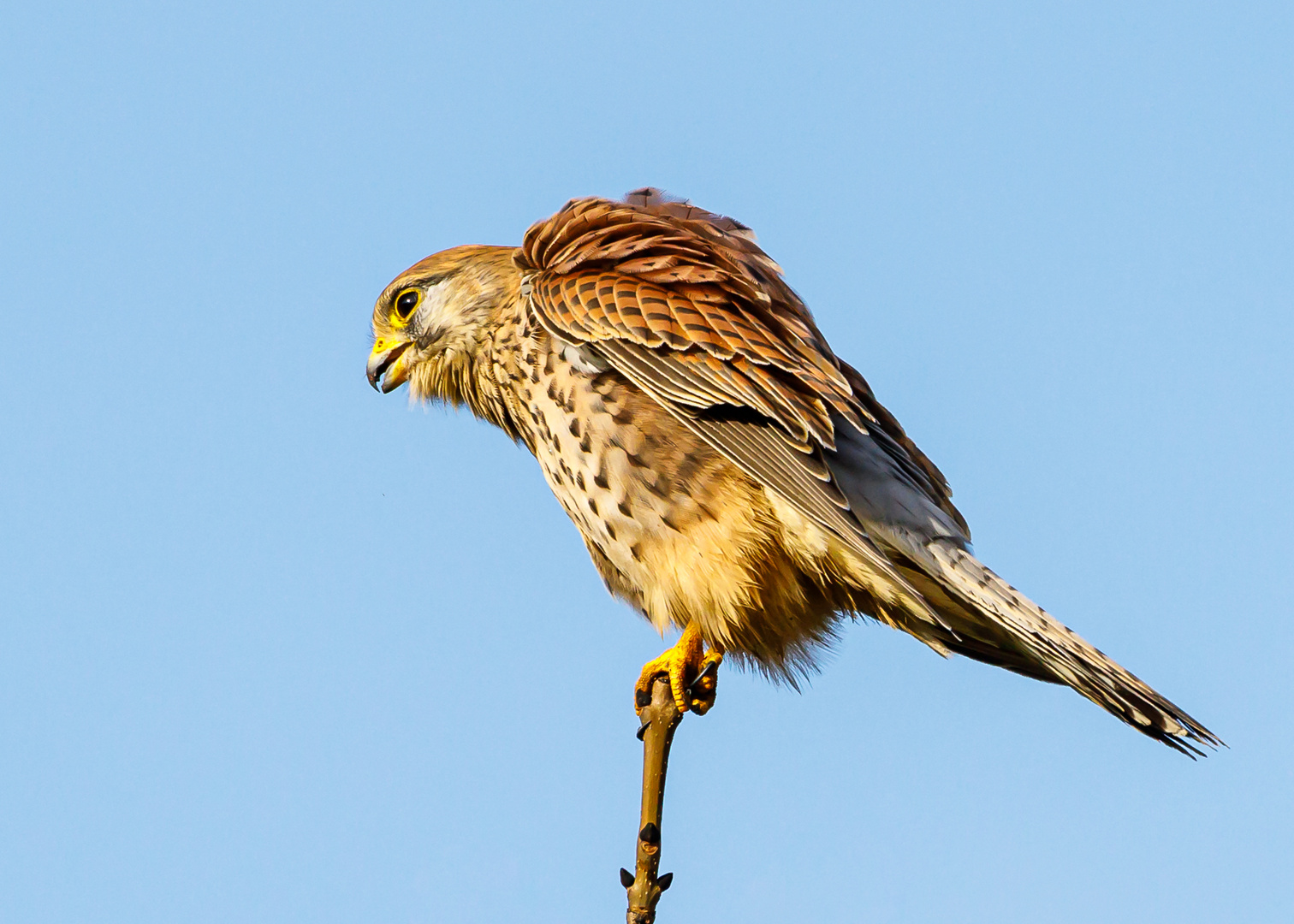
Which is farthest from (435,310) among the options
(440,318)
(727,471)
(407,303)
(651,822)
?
(651,822)

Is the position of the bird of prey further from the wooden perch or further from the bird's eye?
the bird's eye

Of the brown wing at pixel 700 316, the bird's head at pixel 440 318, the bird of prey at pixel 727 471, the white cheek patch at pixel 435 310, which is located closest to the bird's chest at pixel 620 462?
the bird of prey at pixel 727 471

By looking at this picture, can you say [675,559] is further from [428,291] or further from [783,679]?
[428,291]

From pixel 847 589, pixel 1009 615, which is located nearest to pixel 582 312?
pixel 847 589

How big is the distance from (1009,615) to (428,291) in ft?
7.84

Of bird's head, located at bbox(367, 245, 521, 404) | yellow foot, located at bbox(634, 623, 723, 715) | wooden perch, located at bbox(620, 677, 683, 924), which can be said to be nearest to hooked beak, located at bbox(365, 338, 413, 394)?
bird's head, located at bbox(367, 245, 521, 404)

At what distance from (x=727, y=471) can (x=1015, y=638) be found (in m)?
0.96

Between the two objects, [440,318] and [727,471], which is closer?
[727,471]

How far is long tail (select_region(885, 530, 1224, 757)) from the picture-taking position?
3574 millimetres

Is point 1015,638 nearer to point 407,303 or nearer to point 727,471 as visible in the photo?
point 727,471

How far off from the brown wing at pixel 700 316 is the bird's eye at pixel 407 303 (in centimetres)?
47

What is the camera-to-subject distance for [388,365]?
16.8ft

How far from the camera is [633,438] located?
4.11 meters

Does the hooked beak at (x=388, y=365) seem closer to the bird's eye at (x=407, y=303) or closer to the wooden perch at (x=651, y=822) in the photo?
the bird's eye at (x=407, y=303)
